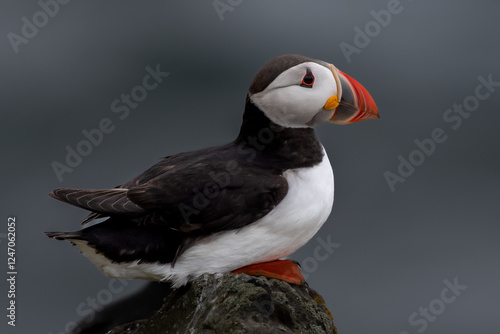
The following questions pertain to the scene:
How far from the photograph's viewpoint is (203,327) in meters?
3.57

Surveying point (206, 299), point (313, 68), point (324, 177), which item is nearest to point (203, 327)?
point (206, 299)

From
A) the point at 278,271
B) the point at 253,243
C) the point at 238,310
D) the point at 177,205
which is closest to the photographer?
the point at 238,310

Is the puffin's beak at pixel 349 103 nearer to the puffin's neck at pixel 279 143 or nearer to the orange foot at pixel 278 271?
the puffin's neck at pixel 279 143

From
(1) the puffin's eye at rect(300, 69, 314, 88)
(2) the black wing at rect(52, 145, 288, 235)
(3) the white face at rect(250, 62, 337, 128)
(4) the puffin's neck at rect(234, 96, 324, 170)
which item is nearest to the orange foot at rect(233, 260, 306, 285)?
(2) the black wing at rect(52, 145, 288, 235)

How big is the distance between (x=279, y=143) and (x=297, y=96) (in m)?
0.33

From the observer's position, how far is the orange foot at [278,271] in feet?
13.7

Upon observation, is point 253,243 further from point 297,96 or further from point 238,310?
point 297,96

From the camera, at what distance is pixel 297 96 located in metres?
4.19

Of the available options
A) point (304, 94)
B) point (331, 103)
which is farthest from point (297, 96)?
point (331, 103)

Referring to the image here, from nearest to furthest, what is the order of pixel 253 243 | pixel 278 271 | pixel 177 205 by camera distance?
pixel 177 205 → pixel 253 243 → pixel 278 271

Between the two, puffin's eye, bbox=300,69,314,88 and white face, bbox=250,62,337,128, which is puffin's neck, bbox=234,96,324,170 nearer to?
white face, bbox=250,62,337,128

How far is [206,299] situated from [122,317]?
4.28 feet

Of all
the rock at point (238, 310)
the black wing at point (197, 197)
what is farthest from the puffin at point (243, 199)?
the rock at point (238, 310)

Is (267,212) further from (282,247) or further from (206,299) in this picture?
(206,299)
